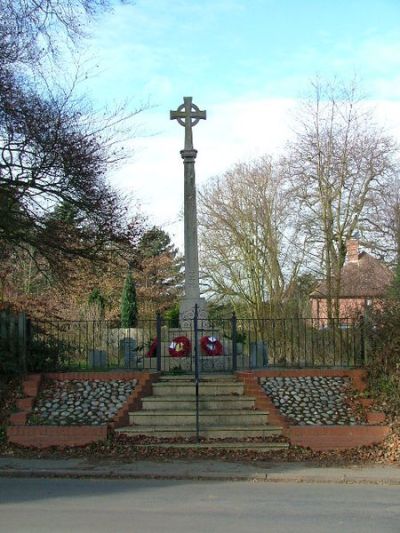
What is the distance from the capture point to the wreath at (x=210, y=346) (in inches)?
633

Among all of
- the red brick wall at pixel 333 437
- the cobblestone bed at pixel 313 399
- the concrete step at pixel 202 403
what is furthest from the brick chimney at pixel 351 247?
the red brick wall at pixel 333 437

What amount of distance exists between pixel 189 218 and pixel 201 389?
5838 mm

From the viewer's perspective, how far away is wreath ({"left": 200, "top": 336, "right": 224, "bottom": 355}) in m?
16.1

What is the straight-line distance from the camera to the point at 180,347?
1566 centimetres

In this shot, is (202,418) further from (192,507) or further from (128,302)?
(128,302)

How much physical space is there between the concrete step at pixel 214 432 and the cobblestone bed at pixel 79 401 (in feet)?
2.00

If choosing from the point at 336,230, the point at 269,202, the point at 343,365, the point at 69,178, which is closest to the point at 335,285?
the point at 336,230

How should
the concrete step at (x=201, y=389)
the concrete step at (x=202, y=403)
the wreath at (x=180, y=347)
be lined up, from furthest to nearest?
the wreath at (x=180, y=347), the concrete step at (x=201, y=389), the concrete step at (x=202, y=403)

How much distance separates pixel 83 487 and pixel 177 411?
148 inches

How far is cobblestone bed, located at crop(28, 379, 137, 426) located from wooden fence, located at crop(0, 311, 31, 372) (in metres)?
0.79

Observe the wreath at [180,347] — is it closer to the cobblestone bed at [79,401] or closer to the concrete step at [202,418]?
the cobblestone bed at [79,401]

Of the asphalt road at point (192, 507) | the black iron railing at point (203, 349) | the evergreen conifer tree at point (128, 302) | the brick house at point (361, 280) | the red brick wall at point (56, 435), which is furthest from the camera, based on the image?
the evergreen conifer tree at point (128, 302)

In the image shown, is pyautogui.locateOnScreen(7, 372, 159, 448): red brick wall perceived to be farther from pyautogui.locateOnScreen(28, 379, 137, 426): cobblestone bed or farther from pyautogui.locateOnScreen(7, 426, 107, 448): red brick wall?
pyautogui.locateOnScreen(28, 379, 137, 426): cobblestone bed

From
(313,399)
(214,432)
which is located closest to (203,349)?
(313,399)
